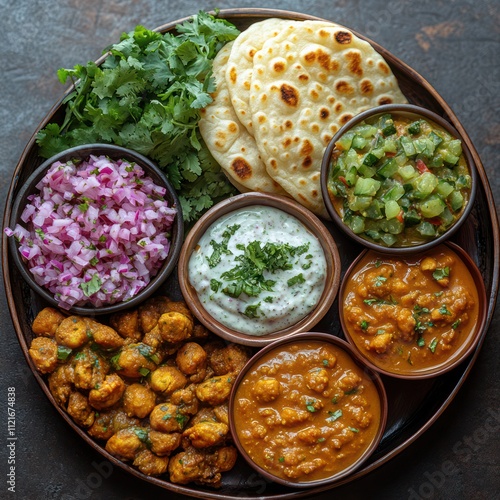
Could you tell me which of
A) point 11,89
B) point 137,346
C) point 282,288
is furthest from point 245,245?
point 11,89

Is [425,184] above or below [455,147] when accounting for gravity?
below

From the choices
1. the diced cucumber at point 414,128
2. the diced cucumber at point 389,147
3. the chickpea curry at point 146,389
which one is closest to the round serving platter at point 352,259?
the chickpea curry at point 146,389

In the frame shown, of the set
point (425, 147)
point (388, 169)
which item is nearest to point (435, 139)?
point (425, 147)

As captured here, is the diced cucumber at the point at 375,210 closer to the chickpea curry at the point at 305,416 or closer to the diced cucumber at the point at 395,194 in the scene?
the diced cucumber at the point at 395,194

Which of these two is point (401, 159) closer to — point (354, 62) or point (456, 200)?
point (456, 200)

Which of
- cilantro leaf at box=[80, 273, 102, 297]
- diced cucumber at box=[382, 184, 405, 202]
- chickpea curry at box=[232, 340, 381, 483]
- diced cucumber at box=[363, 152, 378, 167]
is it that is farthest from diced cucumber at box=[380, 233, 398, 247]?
cilantro leaf at box=[80, 273, 102, 297]
